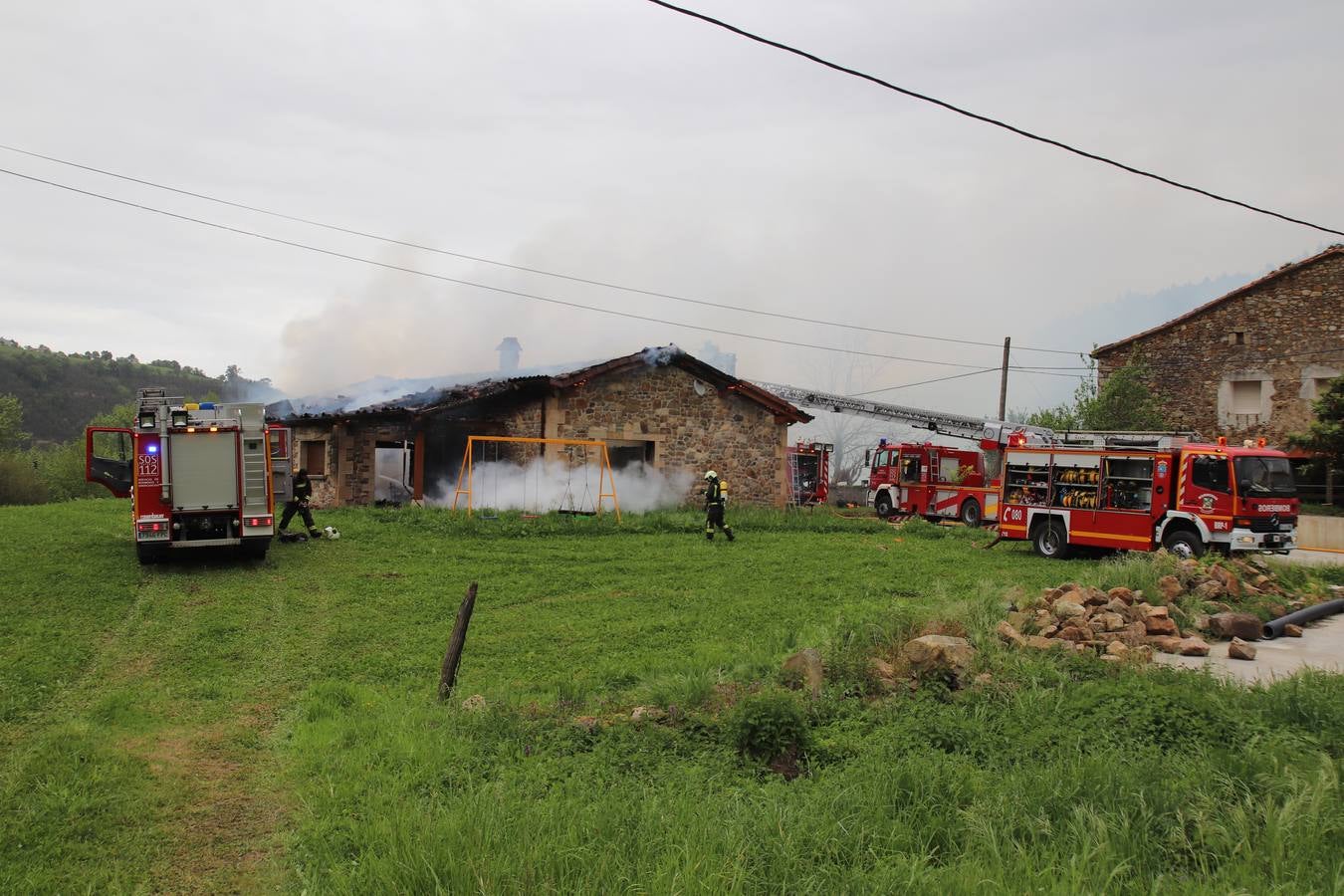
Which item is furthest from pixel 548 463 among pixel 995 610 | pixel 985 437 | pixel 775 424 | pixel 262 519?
pixel 995 610

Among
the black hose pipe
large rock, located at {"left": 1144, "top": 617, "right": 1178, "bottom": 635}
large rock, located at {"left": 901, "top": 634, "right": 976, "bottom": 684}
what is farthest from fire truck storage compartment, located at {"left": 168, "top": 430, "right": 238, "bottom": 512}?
the black hose pipe

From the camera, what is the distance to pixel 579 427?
25.3 metres

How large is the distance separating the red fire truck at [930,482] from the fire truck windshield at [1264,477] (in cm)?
1269

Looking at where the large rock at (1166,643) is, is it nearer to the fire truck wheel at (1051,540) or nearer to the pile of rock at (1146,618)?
the pile of rock at (1146,618)

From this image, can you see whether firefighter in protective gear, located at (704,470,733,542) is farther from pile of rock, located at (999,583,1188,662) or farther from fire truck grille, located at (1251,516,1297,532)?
fire truck grille, located at (1251,516,1297,532)

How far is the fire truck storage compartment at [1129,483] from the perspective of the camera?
19.1 meters

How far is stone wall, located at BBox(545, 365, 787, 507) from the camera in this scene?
25438mm

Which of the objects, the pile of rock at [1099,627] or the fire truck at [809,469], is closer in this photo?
the pile of rock at [1099,627]

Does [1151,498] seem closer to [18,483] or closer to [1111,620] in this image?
[1111,620]

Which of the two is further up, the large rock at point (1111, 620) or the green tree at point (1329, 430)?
the green tree at point (1329, 430)

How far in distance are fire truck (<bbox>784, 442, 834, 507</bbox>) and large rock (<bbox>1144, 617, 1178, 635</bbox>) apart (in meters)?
27.3

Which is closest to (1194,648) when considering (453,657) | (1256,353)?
→ (453,657)

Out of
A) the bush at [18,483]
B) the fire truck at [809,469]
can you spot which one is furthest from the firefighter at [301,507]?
the bush at [18,483]

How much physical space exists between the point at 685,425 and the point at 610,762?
67.7 ft
